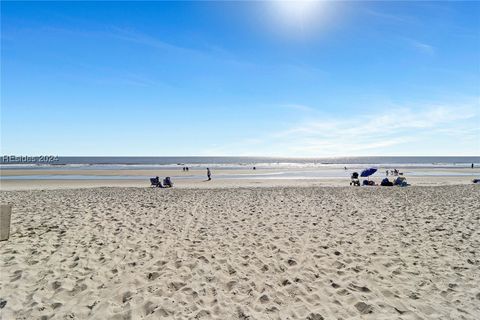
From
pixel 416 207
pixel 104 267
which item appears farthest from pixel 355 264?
pixel 416 207

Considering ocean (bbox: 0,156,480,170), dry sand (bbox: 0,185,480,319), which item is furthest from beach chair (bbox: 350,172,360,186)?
ocean (bbox: 0,156,480,170)

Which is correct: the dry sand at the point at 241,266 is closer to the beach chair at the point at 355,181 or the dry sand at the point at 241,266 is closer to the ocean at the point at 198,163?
the beach chair at the point at 355,181

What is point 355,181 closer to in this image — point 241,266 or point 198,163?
point 241,266

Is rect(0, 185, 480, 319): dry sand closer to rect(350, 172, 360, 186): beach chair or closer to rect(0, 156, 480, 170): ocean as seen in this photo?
rect(350, 172, 360, 186): beach chair

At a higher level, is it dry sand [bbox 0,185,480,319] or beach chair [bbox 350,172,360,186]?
beach chair [bbox 350,172,360,186]

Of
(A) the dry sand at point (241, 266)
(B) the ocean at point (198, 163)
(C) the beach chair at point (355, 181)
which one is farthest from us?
(B) the ocean at point (198, 163)

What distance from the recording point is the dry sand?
14.8 ft

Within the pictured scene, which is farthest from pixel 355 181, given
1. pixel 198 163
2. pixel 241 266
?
pixel 198 163

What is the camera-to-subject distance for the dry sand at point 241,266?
452 centimetres

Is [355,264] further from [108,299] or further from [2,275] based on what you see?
[2,275]

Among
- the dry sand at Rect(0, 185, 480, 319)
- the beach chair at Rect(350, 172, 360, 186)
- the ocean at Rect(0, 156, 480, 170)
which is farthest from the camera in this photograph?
the ocean at Rect(0, 156, 480, 170)

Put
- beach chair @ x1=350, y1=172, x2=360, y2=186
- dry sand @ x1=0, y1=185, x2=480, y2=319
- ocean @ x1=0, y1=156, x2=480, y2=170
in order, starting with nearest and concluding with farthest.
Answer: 1. dry sand @ x1=0, y1=185, x2=480, y2=319
2. beach chair @ x1=350, y1=172, x2=360, y2=186
3. ocean @ x1=0, y1=156, x2=480, y2=170

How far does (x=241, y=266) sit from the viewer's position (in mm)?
6094

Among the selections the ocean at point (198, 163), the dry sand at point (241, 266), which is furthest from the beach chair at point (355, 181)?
the ocean at point (198, 163)
